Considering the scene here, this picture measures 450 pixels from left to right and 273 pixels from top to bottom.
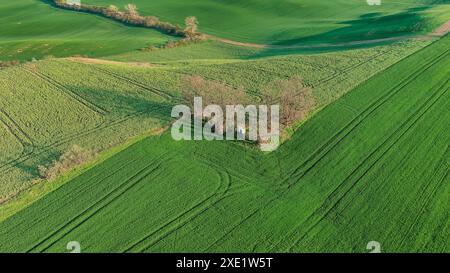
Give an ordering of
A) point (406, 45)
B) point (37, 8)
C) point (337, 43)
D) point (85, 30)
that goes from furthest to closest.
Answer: point (37, 8) → point (85, 30) → point (337, 43) → point (406, 45)

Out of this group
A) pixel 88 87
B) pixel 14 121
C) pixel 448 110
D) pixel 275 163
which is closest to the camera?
pixel 275 163

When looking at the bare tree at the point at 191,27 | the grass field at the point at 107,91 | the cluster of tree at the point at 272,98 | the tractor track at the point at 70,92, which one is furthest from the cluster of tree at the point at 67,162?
the bare tree at the point at 191,27

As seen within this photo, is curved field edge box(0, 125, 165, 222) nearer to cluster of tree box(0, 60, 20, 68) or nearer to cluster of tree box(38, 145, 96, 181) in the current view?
cluster of tree box(38, 145, 96, 181)

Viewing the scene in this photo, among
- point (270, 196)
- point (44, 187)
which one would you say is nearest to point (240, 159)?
point (270, 196)

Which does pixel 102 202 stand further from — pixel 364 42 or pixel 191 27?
pixel 191 27

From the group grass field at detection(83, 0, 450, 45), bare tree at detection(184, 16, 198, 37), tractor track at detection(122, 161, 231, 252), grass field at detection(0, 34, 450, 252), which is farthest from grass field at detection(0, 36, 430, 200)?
bare tree at detection(184, 16, 198, 37)

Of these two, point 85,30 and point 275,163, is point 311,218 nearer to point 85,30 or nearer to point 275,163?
point 275,163
